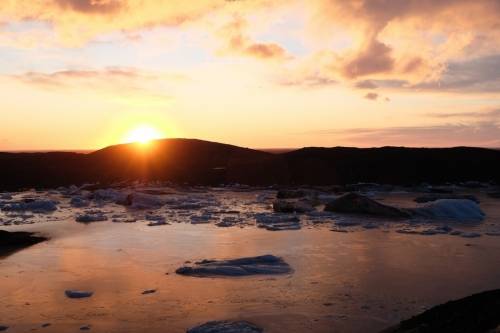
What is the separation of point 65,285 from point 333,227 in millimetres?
6894

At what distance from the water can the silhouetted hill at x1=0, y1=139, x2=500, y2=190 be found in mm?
17726

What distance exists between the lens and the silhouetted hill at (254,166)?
29.6 meters

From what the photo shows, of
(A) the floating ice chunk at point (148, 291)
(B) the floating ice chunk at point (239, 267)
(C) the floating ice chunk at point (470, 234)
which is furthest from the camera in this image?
(C) the floating ice chunk at point (470, 234)

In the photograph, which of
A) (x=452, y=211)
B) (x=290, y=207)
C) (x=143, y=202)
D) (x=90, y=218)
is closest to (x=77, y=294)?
(x=90, y=218)

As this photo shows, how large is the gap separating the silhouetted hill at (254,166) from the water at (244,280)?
17.7 meters

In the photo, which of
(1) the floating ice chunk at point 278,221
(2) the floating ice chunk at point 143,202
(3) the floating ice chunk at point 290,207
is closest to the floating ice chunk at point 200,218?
(1) the floating ice chunk at point 278,221

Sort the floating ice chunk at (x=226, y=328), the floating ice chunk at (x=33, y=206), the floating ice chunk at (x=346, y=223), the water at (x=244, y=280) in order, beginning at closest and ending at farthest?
the floating ice chunk at (x=226, y=328) → the water at (x=244, y=280) → the floating ice chunk at (x=346, y=223) → the floating ice chunk at (x=33, y=206)

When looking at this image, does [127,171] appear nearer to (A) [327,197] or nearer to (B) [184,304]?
(A) [327,197]

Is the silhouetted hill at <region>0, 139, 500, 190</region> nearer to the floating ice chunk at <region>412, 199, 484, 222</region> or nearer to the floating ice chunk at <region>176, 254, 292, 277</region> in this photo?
the floating ice chunk at <region>412, 199, 484, 222</region>

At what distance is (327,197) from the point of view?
19875mm

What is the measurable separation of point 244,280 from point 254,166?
2465 cm

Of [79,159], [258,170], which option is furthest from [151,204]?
[79,159]

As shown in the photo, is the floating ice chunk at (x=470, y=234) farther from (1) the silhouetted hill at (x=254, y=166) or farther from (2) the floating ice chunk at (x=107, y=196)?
(1) the silhouetted hill at (x=254, y=166)

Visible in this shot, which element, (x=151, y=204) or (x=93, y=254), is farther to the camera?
(x=151, y=204)
